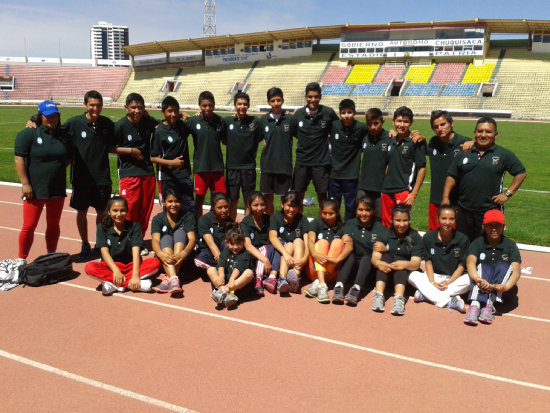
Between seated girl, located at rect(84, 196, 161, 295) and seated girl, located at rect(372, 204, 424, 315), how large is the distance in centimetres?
261

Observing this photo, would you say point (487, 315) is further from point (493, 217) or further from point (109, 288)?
point (109, 288)

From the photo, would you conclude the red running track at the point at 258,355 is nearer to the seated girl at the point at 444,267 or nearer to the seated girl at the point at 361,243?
the seated girl at the point at 444,267

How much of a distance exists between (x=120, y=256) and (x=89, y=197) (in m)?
1.20

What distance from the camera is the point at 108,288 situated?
532 centimetres

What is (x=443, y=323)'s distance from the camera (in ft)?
15.6

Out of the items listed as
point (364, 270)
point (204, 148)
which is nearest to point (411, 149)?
point (364, 270)

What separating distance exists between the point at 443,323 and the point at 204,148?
382 centimetres

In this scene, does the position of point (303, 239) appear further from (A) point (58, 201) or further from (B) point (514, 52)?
(B) point (514, 52)

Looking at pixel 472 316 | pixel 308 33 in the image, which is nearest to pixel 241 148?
pixel 472 316

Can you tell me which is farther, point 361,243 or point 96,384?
point 361,243

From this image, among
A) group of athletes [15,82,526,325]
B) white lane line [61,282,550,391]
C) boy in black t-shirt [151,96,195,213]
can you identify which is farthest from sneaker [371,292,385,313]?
boy in black t-shirt [151,96,195,213]

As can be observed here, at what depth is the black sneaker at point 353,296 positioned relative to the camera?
510 centimetres

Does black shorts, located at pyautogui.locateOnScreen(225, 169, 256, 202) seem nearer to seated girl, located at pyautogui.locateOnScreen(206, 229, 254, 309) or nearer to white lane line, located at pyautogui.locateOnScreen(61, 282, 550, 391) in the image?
seated girl, located at pyautogui.locateOnScreen(206, 229, 254, 309)

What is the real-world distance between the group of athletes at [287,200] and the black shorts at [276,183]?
15 mm
